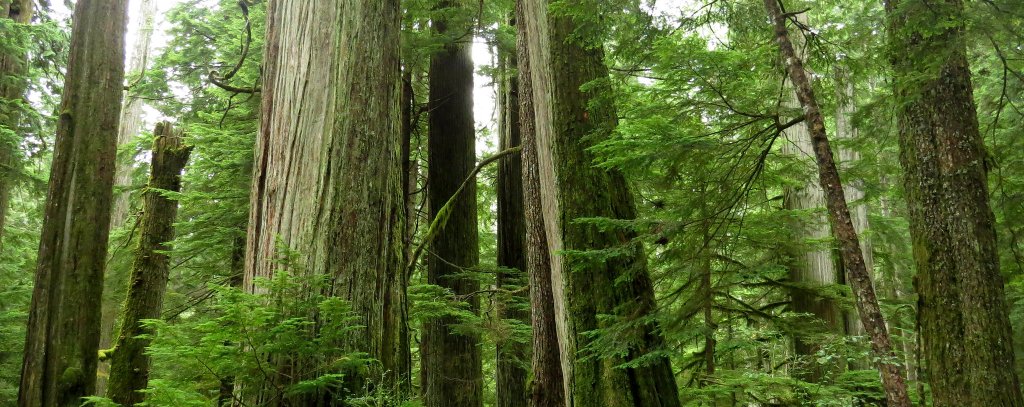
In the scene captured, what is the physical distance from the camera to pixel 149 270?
337 inches

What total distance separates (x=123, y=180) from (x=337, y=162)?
17.1m

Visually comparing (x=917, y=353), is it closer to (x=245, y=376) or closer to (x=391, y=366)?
(x=391, y=366)

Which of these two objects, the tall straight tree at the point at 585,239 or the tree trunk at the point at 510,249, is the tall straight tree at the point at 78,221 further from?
the tree trunk at the point at 510,249

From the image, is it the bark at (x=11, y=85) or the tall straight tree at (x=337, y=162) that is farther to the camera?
the bark at (x=11, y=85)

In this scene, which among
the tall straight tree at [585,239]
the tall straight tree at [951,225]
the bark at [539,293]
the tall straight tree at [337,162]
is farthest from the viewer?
the bark at [539,293]

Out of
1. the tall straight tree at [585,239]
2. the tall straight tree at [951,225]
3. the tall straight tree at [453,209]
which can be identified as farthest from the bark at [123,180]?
the tall straight tree at [951,225]

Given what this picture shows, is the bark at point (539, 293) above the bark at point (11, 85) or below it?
below

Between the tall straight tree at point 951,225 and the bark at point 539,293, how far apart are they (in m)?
3.26

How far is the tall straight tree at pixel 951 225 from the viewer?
5.10 m

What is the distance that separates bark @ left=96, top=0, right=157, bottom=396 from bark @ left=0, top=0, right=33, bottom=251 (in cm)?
167

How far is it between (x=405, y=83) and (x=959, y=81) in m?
6.28

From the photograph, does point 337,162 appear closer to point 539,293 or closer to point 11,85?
point 539,293

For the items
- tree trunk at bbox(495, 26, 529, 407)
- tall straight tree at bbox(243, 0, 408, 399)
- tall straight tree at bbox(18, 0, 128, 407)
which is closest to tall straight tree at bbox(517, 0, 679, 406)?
tall straight tree at bbox(243, 0, 408, 399)

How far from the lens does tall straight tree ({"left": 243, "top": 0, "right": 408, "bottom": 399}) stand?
12.8ft
